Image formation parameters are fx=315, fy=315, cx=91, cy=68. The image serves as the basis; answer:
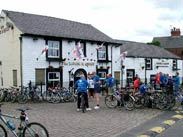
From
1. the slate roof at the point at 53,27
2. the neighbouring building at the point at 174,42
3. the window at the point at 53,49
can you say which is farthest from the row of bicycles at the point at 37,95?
the neighbouring building at the point at 174,42

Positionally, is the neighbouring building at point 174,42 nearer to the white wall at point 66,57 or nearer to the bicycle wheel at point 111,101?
the white wall at point 66,57

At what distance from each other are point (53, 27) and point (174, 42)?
43.4m

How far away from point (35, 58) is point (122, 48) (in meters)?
15.2

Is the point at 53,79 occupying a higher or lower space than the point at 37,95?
higher

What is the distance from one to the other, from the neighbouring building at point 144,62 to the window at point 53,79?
8492 millimetres

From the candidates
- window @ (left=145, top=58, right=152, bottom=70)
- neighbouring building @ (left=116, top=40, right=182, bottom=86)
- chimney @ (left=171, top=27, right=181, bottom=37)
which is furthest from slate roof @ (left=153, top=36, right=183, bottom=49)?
window @ (left=145, top=58, right=152, bottom=70)

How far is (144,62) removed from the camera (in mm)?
34969

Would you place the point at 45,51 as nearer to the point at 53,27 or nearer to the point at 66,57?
the point at 66,57

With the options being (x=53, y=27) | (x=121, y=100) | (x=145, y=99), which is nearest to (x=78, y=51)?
(x=53, y=27)

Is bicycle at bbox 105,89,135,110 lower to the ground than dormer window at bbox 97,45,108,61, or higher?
lower

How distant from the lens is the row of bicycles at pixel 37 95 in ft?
65.5

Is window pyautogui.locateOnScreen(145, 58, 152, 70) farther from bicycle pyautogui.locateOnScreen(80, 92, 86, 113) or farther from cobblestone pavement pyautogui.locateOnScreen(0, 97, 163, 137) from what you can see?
bicycle pyautogui.locateOnScreen(80, 92, 86, 113)

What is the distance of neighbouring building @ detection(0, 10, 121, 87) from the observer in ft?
73.6

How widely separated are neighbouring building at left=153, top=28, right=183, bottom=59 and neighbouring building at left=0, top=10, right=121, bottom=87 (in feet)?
122
